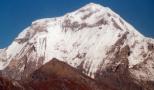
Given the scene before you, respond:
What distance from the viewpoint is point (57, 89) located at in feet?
601

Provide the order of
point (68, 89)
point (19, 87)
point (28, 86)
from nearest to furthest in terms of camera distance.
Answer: point (19, 87), point (28, 86), point (68, 89)

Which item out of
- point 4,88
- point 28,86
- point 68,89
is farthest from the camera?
point 68,89

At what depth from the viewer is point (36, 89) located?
17475 cm

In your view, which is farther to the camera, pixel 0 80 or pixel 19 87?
pixel 19 87

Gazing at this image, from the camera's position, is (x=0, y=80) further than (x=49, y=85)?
No

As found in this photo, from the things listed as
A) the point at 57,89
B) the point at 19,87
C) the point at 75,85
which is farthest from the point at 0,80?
the point at 75,85

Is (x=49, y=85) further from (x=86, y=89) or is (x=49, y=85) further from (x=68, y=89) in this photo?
(x=86, y=89)

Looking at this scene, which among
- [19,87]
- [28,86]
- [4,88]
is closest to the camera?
[4,88]

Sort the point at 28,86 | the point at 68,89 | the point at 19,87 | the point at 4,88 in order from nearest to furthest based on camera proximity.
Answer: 1. the point at 4,88
2. the point at 19,87
3. the point at 28,86
4. the point at 68,89

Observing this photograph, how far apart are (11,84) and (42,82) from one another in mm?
34538

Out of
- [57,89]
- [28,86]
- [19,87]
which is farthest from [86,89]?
[19,87]

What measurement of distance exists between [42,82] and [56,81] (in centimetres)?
476

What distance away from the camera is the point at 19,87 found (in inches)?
6275

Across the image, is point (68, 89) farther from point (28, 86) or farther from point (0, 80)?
point (0, 80)
